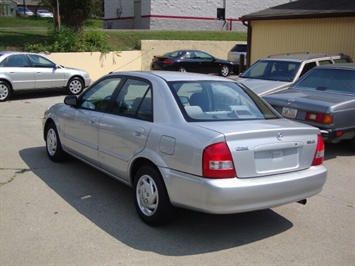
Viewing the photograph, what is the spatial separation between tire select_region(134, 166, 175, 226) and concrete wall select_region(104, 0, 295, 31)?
29424 millimetres

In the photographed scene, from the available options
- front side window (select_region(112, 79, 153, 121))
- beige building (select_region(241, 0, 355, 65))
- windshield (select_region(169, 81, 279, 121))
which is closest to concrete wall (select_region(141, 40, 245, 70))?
beige building (select_region(241, 0, 355, 65))

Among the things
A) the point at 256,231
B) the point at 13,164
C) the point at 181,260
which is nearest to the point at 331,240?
the point at 256,231

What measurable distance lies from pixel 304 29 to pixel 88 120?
1172 centimetres

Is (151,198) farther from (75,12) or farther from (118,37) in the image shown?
(118,37)

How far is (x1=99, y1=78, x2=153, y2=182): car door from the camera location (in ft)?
14.7

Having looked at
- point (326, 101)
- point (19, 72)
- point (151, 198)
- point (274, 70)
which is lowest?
point (151, 198)

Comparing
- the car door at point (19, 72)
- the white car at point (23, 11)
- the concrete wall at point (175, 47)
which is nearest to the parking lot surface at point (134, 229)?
the car door at point (19, 72)

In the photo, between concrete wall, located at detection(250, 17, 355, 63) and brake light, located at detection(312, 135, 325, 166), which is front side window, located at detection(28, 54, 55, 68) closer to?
concrete wall, located at detection(250, 17, 355, 63)

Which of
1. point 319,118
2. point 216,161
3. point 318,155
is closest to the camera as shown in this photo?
point 216,161

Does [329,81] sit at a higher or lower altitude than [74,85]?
higher

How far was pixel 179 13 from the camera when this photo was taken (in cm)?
3362

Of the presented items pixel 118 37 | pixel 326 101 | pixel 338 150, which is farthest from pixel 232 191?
pixel 118 37

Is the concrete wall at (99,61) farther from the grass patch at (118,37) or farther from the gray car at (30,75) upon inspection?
the gray car at (30,75)

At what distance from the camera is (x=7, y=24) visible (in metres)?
34.9
